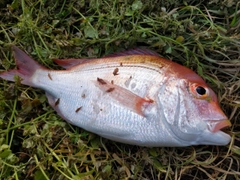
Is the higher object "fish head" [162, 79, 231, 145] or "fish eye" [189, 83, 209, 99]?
"fish eye" [189, 83, 209, 99]

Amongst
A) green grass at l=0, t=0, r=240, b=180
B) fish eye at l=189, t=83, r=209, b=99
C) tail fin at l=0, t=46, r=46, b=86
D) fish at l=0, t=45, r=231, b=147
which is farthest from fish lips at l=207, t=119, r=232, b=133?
tail fin at l=0, t=46, r=46, b=86

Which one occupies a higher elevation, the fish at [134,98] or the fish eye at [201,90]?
the fish eye at [201,90]

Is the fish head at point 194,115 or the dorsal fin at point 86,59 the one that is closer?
the fish head at point 194,115

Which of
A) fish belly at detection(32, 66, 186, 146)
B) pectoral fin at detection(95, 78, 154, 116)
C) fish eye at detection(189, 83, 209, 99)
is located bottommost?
fish belly at detection(32, 66, 186, 146)

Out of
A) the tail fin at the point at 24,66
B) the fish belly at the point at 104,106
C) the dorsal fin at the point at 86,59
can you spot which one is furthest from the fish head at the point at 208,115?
the tail fin at the point at 24,66

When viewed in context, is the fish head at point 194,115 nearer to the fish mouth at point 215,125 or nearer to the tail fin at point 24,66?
the fish mouth at point 215,125

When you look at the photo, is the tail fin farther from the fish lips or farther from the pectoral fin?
the fish lips

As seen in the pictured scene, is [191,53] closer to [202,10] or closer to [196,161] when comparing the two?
[202,10]

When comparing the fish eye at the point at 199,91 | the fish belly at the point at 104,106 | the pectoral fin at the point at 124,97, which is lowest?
the fish belly at the point at 104,106

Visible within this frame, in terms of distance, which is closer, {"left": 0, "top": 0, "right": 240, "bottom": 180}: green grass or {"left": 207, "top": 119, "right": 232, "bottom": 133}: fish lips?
{"left": 207, "top": 119, "right": 232, "bottom": 133}: fish lips
